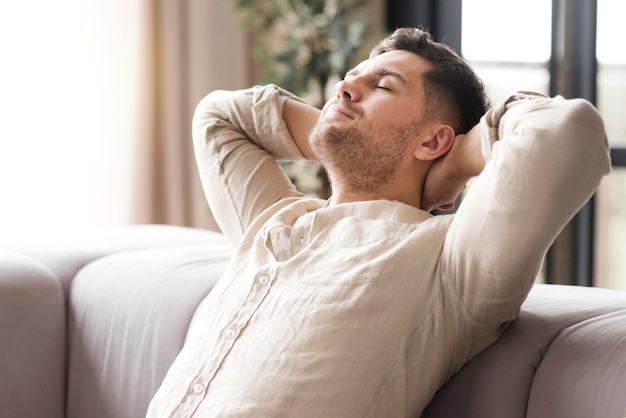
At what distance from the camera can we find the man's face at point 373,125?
1.36 metres

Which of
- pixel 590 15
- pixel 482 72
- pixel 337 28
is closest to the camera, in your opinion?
pixel 590 15

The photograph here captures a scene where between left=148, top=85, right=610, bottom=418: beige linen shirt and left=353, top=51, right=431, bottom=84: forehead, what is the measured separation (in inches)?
9.2

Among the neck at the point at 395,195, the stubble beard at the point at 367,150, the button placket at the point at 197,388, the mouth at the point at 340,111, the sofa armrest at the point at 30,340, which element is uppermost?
the mouth at the point at 340,111

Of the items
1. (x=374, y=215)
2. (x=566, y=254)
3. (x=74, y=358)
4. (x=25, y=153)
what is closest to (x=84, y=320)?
(x=74, y=358)

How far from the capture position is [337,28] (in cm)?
352

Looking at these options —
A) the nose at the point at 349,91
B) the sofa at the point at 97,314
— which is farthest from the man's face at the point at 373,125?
the sofa at the point at 97,314

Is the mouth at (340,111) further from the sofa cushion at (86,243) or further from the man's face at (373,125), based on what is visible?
the sofa cushion at (86,243)

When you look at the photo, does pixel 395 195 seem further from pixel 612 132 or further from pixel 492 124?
pixel 612 132

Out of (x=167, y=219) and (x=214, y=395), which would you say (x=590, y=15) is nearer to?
(x=167, y=219)

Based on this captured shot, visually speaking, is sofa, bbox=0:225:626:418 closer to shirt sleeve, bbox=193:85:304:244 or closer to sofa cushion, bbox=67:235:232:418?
sofa cushion, bbox=67:235:232:418

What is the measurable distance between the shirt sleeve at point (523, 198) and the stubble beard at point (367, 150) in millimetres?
266

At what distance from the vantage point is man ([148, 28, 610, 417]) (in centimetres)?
104

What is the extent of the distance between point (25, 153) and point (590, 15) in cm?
227

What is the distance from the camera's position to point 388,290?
44.9 inches
